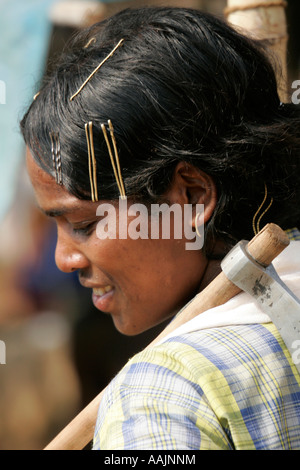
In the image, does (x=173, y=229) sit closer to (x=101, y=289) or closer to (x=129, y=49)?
(x=101, y=289)

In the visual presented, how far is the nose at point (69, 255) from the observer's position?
1.55 meters

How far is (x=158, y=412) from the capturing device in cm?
108

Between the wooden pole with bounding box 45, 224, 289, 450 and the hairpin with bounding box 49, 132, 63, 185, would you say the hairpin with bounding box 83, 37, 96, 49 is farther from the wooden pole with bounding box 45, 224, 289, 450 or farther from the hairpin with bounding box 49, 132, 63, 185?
the wooden pole with bounding box 45, 224, 289, 450

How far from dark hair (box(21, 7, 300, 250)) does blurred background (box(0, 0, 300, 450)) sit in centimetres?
173

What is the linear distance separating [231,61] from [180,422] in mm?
839

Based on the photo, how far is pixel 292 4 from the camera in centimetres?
358

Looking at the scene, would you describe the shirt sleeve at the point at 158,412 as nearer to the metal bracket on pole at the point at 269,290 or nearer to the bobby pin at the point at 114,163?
the metal bracket on pole at the point at 269,290

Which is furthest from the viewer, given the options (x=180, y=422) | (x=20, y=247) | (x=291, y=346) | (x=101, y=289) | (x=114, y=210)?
(x=20, y=247)

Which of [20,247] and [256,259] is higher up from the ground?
[256,259]

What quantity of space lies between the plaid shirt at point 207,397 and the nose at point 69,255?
1.39 ft

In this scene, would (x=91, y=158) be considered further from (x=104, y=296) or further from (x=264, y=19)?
(x=264, y=19)

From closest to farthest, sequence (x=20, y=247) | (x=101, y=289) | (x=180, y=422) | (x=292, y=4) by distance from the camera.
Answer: (x=180, y=422), (x=101, y=289), (x=20, y=247), (x=292, y=4)

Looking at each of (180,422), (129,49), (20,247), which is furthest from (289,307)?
(20,247)

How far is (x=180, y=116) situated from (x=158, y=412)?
2.20 feet
